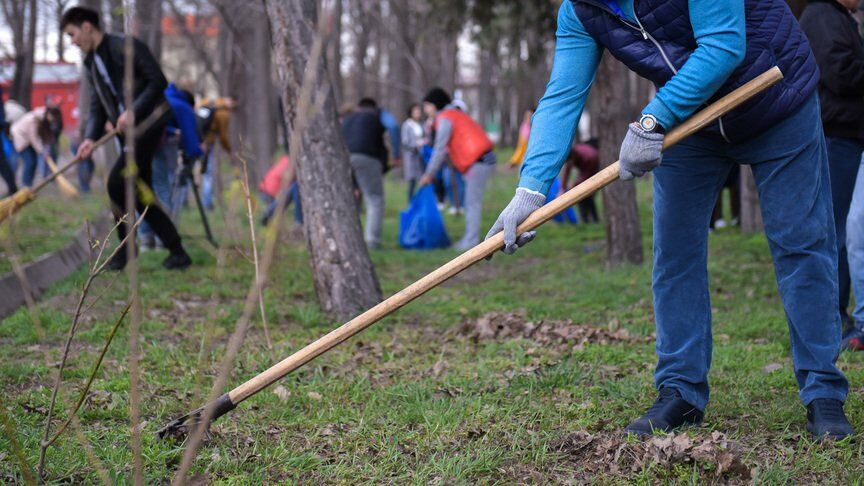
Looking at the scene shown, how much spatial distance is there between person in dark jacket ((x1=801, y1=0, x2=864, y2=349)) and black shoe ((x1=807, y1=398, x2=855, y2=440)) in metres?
1.41

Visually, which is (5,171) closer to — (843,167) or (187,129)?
(187,129)

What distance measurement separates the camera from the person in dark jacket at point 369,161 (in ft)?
35.0

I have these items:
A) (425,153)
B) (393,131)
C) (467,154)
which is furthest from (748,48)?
(425,153)

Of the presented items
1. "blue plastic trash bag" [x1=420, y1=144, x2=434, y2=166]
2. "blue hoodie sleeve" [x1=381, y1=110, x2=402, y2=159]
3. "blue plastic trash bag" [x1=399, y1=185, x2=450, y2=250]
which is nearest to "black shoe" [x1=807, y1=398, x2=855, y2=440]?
"blue plastic trash bag" [x1=399, y1=185, x2=450, y2=250]

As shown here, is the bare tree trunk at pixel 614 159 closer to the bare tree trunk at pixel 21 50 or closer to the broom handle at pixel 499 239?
the broom handle at pixel 499 239

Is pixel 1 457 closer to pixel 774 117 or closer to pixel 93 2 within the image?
pixel 774 117

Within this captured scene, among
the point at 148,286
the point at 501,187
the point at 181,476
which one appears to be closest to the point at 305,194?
the point at 148,286

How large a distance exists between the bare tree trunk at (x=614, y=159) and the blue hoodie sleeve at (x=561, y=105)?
15.6 feet

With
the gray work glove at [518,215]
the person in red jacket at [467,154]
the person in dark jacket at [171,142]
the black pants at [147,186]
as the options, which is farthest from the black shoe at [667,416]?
the person in red jacket at [467,154]

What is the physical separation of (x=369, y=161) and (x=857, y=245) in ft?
22.0

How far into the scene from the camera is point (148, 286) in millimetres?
6855

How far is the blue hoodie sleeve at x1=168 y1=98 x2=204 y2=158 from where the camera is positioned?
8836 mm

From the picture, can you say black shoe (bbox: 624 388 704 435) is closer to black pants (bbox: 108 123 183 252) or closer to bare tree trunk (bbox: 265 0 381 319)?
bare tree trunk (bbox: 265 0 381 319)

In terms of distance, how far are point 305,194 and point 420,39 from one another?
15391 millimetres
